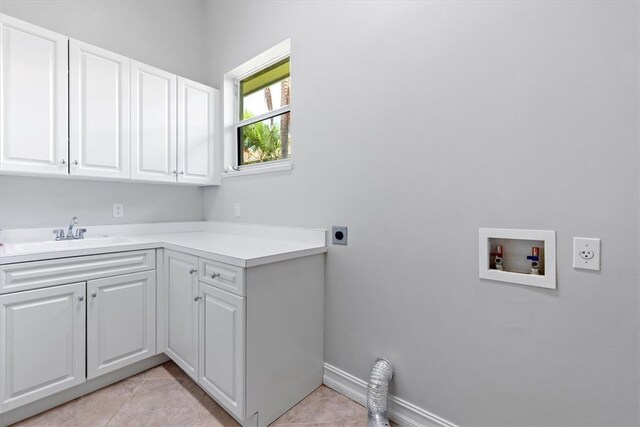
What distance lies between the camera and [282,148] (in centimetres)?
232

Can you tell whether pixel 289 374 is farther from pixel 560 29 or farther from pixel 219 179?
pixel 560 29

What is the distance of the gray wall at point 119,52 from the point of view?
6.56ft

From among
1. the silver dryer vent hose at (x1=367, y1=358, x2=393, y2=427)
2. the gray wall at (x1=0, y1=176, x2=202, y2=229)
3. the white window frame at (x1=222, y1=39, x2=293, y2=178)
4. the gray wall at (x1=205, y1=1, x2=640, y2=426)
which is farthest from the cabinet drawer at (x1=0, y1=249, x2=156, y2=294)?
the silver dryer vent hose at (x1=367, y1=358, x2=393, y2=427)

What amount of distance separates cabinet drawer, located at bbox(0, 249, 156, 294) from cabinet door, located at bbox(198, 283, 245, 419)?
61 cm

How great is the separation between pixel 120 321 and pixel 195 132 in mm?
1580

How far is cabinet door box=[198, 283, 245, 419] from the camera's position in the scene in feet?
4.72

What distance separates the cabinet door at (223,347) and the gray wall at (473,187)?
0.63 meters

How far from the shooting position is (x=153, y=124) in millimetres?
2334

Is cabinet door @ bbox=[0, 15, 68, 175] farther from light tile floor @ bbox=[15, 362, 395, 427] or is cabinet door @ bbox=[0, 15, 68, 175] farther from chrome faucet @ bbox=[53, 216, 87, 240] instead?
light tile floor @ bbox=[15, 362, 395, 427]

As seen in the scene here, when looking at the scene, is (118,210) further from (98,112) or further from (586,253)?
(586,253)

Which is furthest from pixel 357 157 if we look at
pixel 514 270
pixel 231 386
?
pixel 231 386

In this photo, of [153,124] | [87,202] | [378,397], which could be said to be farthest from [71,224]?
[378,397]

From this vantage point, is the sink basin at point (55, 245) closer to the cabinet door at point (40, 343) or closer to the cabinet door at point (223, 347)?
the cabinet door at point (40, 343)

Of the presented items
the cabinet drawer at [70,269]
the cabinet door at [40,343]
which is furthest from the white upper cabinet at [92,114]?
the cabinet door at [40,343]
